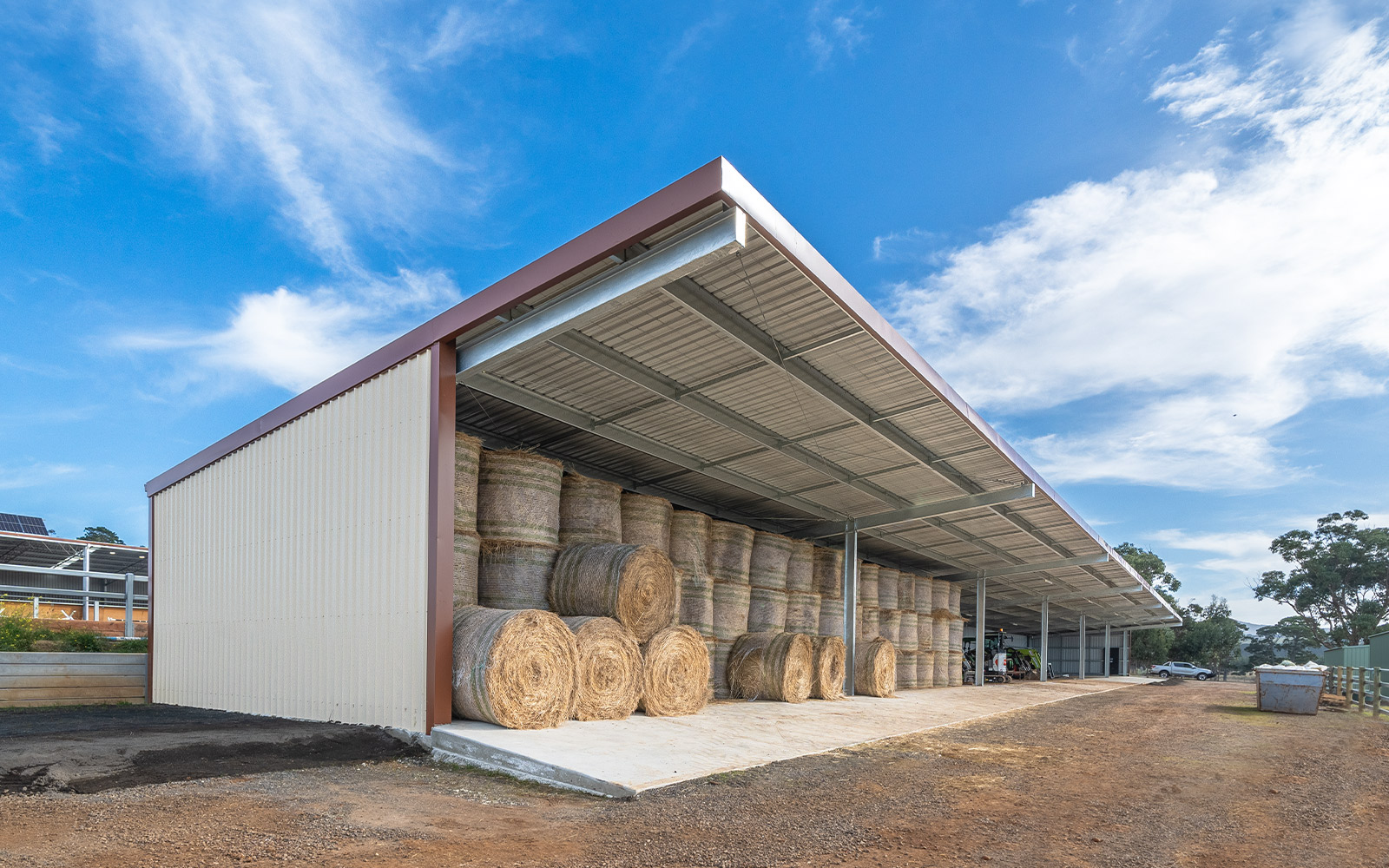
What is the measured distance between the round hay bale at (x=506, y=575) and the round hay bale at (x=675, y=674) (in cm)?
158

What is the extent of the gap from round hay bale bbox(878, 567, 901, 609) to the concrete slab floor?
24.5 feet

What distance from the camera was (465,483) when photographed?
9.66 meters

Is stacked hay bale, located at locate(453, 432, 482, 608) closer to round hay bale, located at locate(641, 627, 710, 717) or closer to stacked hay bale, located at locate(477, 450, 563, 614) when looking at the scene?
stacked hay bale, located at locate(477, 450, 563, 614)

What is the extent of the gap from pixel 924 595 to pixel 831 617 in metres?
5.95

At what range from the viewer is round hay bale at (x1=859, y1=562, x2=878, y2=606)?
19.5 meters

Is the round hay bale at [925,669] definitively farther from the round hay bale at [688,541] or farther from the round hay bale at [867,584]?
the round hay bale at [688,541]

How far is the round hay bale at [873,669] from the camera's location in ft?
55.7

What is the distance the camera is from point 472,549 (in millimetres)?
9727

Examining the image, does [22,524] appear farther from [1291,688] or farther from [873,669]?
[1291,688]

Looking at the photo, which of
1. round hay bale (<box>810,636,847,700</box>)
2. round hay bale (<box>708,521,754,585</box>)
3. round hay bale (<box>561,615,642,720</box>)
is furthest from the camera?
round hay bale (<box>810,636,847,700</box>)

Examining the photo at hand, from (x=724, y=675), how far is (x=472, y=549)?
6.06 meters

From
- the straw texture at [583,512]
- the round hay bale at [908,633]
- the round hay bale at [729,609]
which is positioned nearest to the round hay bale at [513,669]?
the straw texture at [583,512]

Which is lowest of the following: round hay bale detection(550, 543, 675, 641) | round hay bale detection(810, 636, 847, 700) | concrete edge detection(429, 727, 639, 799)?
round hay bale detection(810, 636, 847, 700)

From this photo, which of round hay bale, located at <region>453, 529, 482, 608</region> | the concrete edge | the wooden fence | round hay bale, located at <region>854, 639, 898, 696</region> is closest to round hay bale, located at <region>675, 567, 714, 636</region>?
round hay bale, located at <region>453, 529, 482, 608</region>
